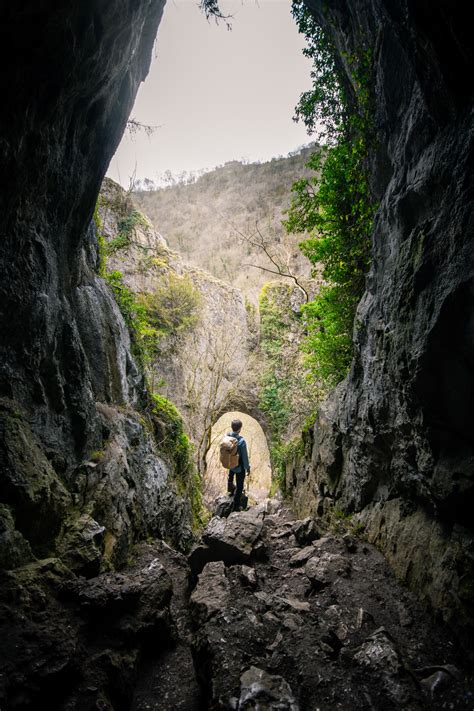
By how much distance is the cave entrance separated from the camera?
48.8 ft

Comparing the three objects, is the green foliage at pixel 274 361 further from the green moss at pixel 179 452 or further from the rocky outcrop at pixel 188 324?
the green moss at pixel 179 452

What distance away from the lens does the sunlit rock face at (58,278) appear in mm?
3115

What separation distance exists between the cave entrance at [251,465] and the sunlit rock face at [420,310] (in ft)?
32.0

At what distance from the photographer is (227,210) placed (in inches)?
1403

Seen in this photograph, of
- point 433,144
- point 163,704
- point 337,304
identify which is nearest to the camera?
point 163,704

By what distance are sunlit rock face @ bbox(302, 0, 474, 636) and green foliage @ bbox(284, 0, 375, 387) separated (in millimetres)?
1003


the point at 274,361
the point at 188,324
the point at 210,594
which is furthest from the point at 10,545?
the point at 274,361

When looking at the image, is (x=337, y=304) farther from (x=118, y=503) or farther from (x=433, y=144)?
(x=118, y=503)

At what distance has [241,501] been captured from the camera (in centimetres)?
787

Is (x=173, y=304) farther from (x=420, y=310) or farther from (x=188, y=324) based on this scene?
(x=420, y=310)

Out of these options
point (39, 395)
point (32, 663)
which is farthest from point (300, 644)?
point (39, 395)

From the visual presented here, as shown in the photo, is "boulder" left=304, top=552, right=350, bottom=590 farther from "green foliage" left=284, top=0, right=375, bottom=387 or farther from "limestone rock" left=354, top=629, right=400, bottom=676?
"green foliage" left=284, top=0, right=375, bottom=387

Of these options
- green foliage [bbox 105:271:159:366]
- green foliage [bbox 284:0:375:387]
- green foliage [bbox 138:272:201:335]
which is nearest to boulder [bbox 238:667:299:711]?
green foliage [bbox 284:0:375:387]

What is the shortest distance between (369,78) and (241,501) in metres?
8.47
